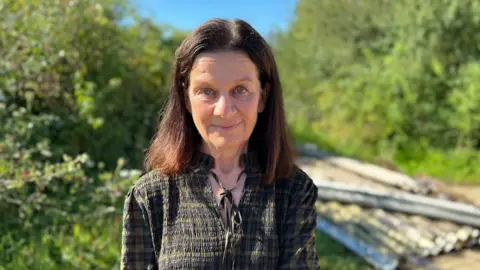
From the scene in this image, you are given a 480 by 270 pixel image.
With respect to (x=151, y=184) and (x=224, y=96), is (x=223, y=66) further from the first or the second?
(x=151, y=184)

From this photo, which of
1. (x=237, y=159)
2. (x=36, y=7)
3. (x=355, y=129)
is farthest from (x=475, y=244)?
(x=355, y=129)

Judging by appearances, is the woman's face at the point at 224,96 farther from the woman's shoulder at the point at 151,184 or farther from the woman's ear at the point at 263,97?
the woman's shoulder at the point at 151,184

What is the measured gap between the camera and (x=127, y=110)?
20.7 ft

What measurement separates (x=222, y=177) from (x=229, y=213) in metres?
0.15

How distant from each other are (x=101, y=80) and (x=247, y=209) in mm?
4421

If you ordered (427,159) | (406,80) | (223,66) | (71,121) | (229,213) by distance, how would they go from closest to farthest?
(223,66), (229,213), (71,121), (427,159), (406,80)

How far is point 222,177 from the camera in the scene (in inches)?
78.7

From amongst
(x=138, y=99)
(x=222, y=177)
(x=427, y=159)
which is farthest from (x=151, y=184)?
(x=427, y=159)

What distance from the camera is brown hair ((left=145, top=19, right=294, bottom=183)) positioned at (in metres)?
1.83

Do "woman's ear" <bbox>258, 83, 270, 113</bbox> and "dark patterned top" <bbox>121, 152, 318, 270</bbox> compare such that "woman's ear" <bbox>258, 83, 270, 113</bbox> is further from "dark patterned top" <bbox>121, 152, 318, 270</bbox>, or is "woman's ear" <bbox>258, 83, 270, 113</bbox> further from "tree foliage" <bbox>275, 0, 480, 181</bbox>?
"tree foliage" <bbox>275, 0, 480, 181</bbox>

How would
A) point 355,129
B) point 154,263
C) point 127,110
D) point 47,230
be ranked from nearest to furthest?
point 154,263 < point 47,230 < point 127,110 < point 355,129

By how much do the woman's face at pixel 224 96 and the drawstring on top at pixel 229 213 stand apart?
161 mm

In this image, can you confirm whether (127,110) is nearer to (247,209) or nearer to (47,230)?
(47,230)

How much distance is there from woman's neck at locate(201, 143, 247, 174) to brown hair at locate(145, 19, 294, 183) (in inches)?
2.2
